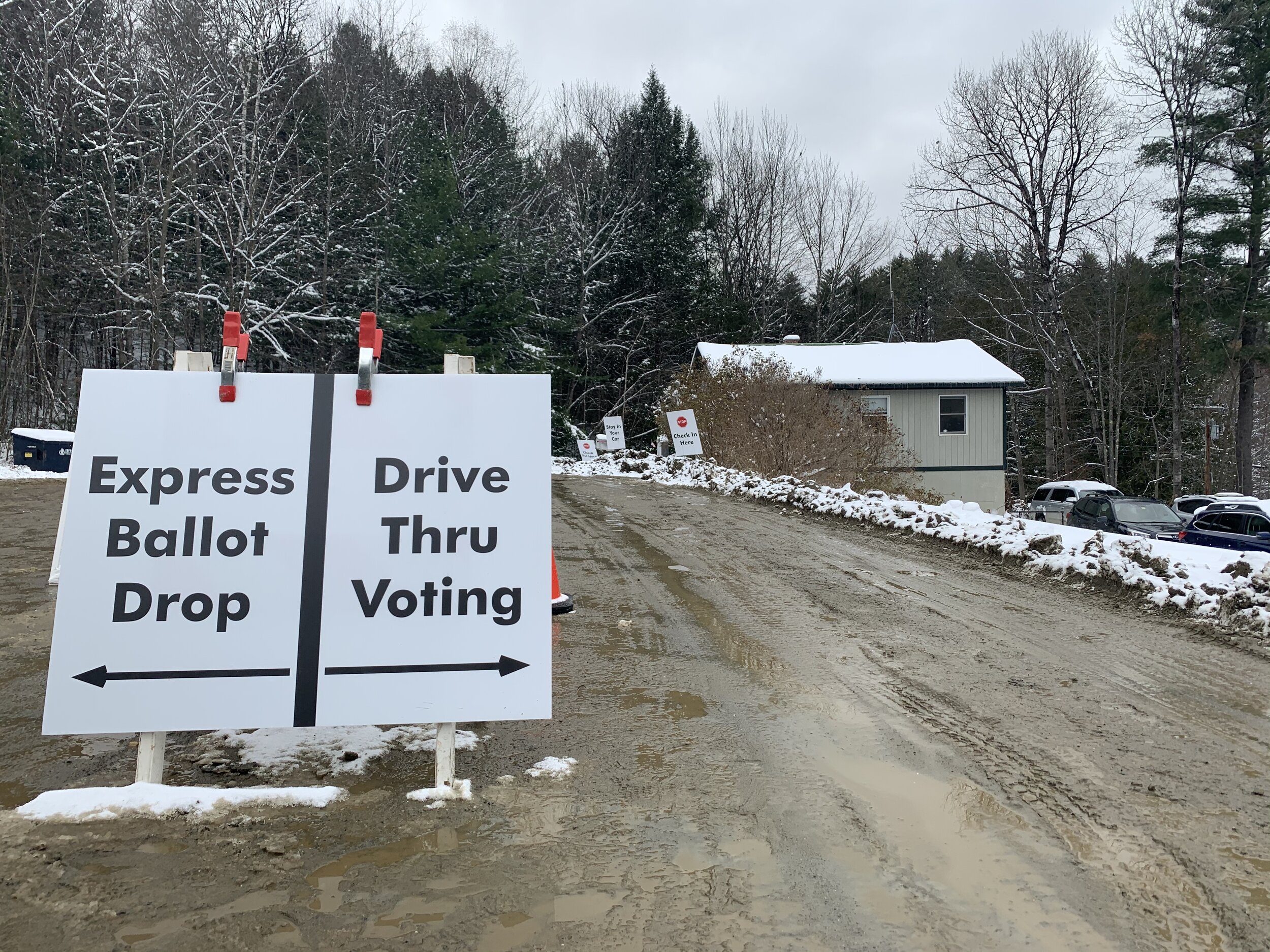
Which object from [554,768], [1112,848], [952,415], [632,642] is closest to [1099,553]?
[632,642]

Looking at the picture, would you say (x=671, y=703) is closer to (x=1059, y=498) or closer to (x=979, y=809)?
(x=979, y=809)

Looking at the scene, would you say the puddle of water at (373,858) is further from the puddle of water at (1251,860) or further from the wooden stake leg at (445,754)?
the puddle of water at (1251,860)

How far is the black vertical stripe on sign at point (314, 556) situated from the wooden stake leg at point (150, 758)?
20.2 inches

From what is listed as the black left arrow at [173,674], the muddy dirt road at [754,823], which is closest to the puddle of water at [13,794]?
the muddy dirt road at [754,823]

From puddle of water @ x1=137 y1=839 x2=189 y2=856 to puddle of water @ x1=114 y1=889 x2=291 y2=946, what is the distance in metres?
0.42

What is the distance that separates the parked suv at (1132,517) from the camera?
15.7 meters

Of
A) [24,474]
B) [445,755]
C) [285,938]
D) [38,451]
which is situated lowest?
[285,938]

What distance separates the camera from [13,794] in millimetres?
3279

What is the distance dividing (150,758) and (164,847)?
1.62 ft

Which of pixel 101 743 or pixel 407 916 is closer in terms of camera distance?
pixel 407 916

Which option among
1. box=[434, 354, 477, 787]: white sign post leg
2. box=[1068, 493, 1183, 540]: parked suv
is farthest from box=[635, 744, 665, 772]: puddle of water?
box=[1068, 493, 1183, 540]: parked suv

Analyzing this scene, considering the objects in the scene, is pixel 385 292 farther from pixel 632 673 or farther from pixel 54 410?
pixel 632 673

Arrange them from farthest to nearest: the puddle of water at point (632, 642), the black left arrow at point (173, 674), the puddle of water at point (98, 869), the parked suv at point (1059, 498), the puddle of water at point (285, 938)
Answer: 1. the parked suv at point (1059, 498)
2. the puddle of water at point (632, 642)
3. the black left arrow at point (173, 674)
4. the puddle of water at point (98, 869)
5. the puddle of water at point (285, 938)

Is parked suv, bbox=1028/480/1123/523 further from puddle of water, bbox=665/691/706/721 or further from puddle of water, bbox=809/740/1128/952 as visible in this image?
puddle of water, bbox=809/740/1128/952
